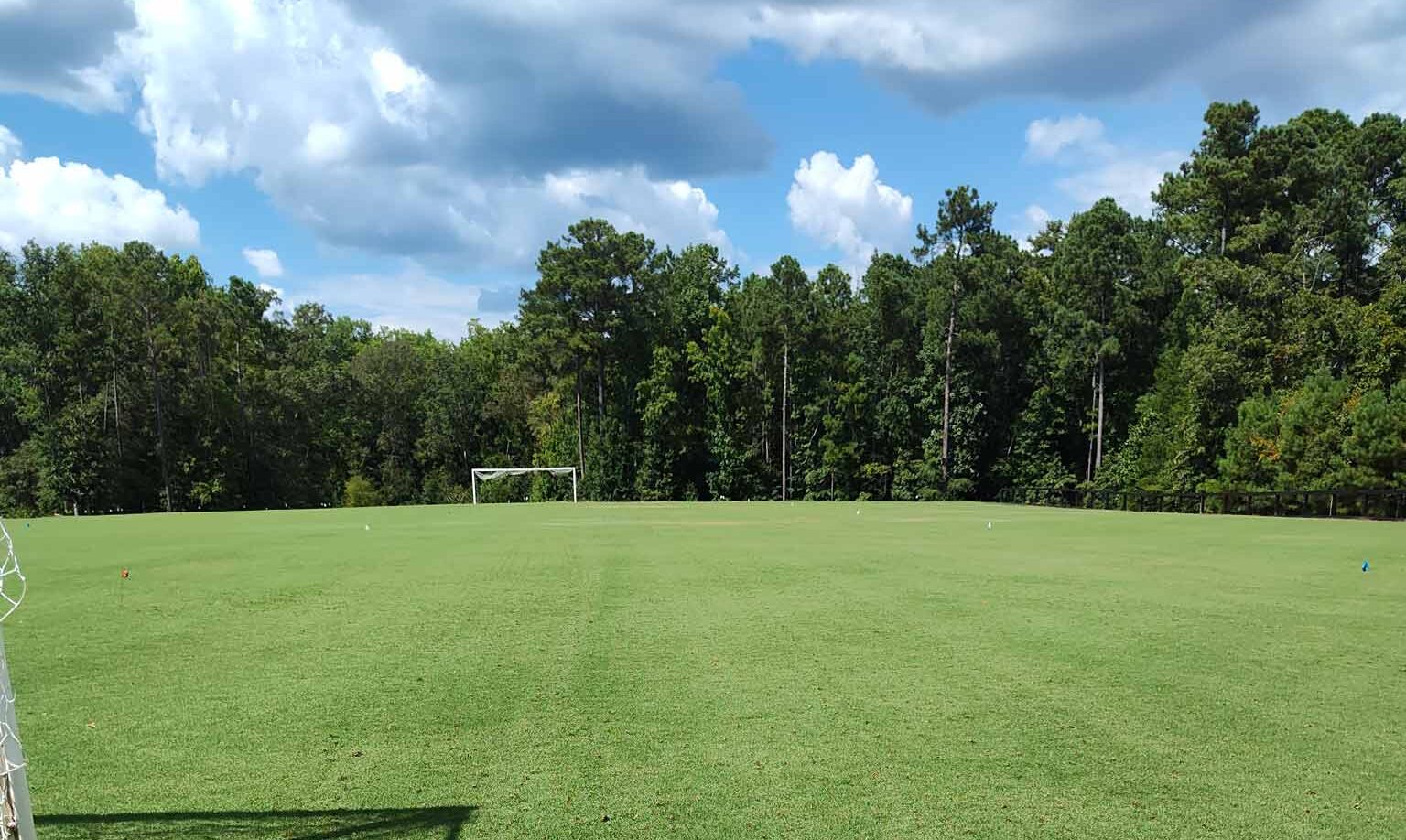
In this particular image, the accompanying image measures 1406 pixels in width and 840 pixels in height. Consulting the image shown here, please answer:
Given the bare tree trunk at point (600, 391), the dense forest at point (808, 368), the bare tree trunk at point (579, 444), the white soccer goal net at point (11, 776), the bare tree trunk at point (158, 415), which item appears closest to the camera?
the white soccer goal net at point (11, 776)

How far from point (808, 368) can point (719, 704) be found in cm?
5751

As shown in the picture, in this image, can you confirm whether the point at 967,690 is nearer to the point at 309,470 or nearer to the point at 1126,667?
the point at 1126,667

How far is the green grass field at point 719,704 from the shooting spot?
16.2 ft

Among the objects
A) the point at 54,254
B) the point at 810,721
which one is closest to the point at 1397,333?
the point at 810,721

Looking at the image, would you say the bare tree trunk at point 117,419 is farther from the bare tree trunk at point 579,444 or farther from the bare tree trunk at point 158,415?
the bare tree trunk at point 579,444

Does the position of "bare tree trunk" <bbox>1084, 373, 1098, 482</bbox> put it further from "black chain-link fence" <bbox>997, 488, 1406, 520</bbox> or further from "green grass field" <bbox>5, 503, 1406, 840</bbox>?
"green grass field" <bbox>5, 503, 1406, 840</bbox>

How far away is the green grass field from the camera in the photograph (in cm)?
495

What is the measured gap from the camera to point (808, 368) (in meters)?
63.7

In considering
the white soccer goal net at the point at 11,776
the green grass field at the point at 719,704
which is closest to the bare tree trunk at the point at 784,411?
the green grass field at the point at 719,704

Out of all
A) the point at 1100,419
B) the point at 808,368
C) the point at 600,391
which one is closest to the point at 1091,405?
the point at 1100,419

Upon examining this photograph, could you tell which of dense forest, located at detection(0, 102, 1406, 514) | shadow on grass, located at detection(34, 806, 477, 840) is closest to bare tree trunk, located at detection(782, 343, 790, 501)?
dense forest, located at detection(0, 102, 1406, 514)

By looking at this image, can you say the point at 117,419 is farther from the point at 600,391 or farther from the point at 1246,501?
the point at 1246,501

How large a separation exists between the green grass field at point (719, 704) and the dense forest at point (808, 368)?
1295 inches

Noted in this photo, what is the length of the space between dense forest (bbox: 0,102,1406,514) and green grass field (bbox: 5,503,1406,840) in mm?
32895
